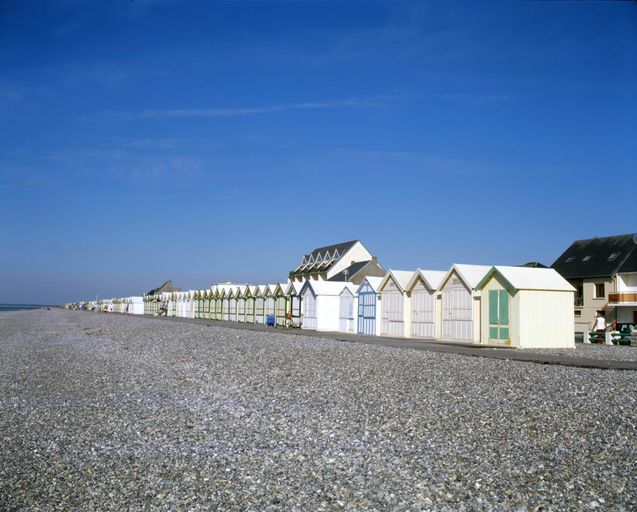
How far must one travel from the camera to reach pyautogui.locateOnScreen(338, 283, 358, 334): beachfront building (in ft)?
120

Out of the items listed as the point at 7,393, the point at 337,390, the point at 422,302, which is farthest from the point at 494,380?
the point at 422,302

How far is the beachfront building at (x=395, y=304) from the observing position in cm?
3148

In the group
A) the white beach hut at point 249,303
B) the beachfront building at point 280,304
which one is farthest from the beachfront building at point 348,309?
the white beach hut at point 249,303

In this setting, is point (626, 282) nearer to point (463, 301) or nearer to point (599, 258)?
point (599, 258)

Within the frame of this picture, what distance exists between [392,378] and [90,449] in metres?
7.61

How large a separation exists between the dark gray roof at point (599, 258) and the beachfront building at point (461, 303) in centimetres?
2589

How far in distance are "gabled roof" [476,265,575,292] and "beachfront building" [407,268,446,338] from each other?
3.50 metres

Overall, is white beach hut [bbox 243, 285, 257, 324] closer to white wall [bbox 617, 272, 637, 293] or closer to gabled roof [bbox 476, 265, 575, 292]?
white wall [bbox 617, 272, 637, 293]

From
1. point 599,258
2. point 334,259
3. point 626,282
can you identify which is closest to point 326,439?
point 626,282

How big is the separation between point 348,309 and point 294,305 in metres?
7.69

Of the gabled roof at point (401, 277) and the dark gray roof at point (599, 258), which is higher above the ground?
the dark gray roof at point (599, 258)

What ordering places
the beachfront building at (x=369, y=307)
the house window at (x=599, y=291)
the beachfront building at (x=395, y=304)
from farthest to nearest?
the house window at (x=599, y=291), the beachfront building at (x=369, y=307), the beachfront building at (x=395, y=304)

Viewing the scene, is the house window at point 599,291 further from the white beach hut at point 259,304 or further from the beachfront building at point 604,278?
the white beach hut at point 259,304

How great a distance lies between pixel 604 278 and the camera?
162 ft
